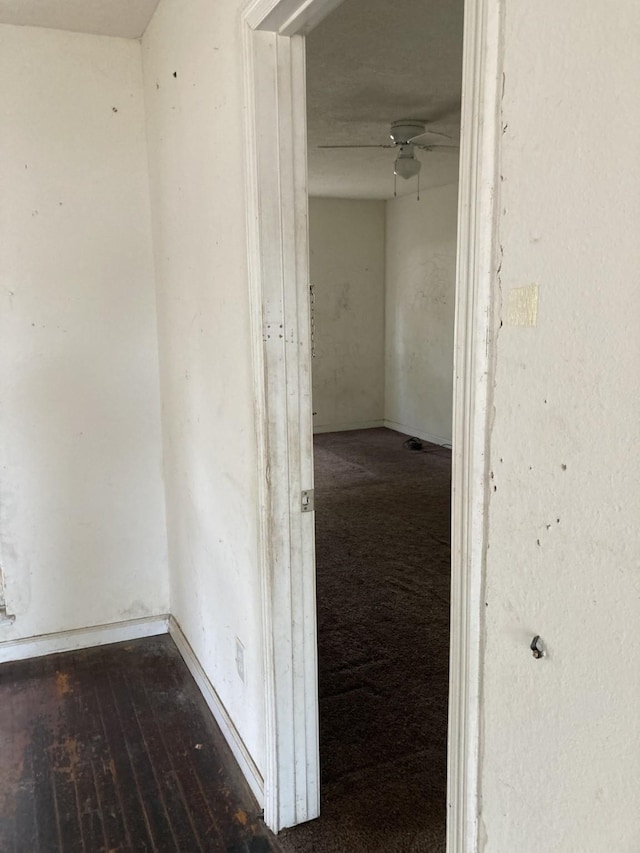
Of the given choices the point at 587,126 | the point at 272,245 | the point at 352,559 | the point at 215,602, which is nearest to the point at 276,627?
the point at 215,602

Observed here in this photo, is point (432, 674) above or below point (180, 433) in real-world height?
below

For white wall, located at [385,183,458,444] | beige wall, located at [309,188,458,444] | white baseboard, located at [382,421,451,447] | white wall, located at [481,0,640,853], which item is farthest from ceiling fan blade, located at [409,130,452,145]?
white wall, located at [481,0,640,853]

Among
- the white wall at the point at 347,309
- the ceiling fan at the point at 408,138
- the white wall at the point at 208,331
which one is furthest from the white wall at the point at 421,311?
the white wall at the point at 208,331

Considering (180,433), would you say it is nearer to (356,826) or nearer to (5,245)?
(5,245)

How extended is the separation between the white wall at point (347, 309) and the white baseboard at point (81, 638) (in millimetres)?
4497

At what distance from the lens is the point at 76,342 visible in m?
2.73

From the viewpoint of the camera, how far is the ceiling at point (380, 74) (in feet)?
8.26

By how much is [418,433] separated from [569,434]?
6.42 meters

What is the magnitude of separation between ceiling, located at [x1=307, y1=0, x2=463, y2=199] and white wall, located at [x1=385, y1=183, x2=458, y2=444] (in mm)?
1253

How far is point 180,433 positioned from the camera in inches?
102

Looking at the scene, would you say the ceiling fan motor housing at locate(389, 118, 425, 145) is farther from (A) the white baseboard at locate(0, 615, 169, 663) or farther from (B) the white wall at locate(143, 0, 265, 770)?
(A) the white baseboard at locate(0, 615, 169, 663)

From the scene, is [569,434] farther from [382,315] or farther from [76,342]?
[382,315]

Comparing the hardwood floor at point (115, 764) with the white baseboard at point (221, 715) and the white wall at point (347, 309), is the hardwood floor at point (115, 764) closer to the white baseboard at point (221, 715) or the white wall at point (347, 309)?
the white baseboard at point (221, 715)

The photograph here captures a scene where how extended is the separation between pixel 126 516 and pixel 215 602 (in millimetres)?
810
